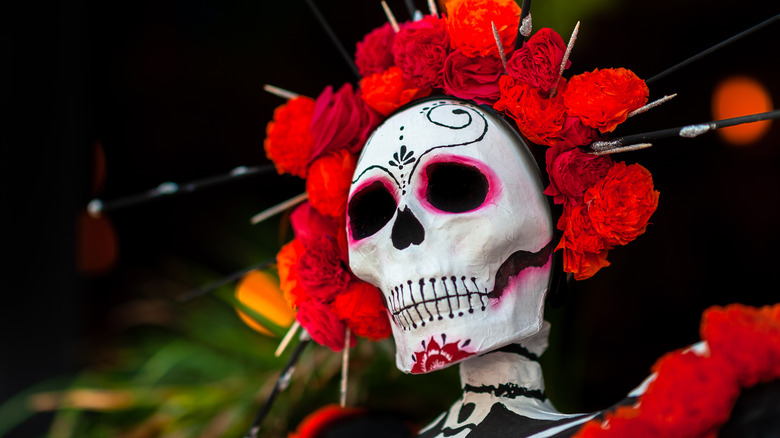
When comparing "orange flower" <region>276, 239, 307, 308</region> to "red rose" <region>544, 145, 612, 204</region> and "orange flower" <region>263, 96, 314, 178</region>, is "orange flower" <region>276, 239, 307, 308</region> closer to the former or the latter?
"orange flower" <region>263, 96, 314, 178</region>

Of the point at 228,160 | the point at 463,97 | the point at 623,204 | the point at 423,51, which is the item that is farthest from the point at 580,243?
the point at 228,160

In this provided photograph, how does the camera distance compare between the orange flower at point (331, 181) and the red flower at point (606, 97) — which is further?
the orange flower at point (331, 181)

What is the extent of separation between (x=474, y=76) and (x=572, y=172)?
0.76 ft

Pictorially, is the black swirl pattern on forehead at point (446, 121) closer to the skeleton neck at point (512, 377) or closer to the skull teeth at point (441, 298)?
the skull teeth at point (441, 298)

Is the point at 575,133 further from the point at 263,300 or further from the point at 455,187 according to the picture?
the point at 263,300

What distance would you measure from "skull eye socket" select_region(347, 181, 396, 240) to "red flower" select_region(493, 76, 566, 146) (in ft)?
0.78

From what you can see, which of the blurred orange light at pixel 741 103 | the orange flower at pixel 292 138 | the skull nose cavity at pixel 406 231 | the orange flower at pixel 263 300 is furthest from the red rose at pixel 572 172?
the blurred orange light at pixel 741 103

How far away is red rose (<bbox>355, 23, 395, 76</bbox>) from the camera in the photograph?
1.43 metres

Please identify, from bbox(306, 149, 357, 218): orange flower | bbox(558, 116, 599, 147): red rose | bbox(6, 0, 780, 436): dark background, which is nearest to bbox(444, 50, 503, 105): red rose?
bbox(558, 116, 599, 147): red rose

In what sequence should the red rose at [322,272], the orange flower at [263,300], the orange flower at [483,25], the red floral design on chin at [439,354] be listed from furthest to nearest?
1. the orange flower at [263,300]
2. the red rose at [322,272]
3. the orange flower at [483,25]
4. the red floral design on chin at [439,354]

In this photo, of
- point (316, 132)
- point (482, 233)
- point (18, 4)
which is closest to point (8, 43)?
point (18, 4)

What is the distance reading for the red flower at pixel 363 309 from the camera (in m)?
1.39

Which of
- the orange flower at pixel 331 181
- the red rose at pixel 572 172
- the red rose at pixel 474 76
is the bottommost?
the red rose at pixel 572 172

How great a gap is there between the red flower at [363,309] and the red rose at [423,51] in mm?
365
